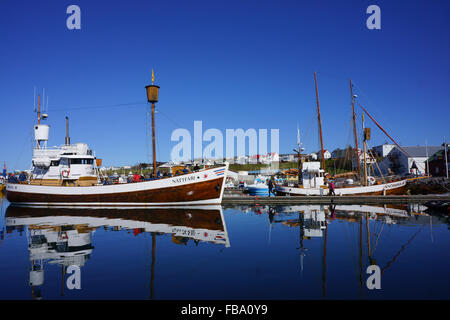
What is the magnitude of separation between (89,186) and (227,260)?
23562mm

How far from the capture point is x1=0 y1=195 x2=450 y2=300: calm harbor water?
7.10 m

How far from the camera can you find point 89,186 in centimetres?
2852

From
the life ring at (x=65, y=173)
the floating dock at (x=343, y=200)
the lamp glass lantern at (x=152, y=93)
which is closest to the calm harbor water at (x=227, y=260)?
the floating dock at (x=343, y=200)

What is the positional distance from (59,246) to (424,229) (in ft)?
58.7

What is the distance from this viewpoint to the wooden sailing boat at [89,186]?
26.6 metres

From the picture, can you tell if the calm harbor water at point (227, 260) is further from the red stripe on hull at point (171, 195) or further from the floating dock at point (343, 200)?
the floating dock at point (343, 200)

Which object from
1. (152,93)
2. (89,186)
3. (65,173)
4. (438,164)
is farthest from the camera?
(438,164)

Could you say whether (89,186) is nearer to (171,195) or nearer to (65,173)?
(65,173)

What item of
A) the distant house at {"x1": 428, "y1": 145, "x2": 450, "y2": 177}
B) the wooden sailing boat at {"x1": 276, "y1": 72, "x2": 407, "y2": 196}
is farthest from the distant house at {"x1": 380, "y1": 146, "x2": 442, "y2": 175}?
the wooden sailing boat at {"x1": 276, "y1": 72, "x2": 407, "y2": 196}

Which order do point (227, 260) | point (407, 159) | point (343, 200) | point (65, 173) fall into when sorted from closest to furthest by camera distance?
1. point (227, 260)
2. point (343, 200)
3. point (65, 173)
4. point (407, 159)

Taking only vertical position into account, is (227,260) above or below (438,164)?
below

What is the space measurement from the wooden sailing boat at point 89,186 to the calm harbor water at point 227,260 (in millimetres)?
9876

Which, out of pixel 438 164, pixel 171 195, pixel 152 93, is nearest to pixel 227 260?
pixel 171 195

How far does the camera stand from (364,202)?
28.0 metres
